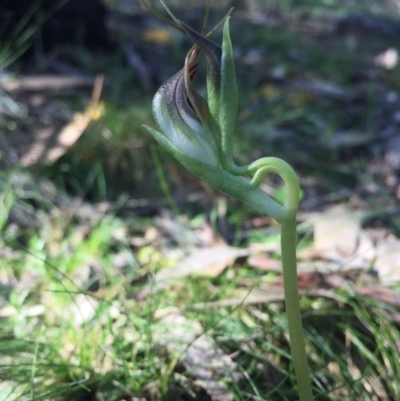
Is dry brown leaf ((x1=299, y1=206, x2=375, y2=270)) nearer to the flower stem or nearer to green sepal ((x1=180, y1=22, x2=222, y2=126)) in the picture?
the flower stem

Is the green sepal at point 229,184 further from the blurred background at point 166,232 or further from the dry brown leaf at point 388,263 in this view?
the dry brown leaf at point 388,263

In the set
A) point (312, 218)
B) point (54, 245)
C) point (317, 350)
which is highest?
point (312, 218)

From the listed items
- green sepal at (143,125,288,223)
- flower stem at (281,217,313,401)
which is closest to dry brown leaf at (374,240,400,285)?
flower stem at (281,217,313,401)

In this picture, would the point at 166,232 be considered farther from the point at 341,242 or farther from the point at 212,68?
the point at 212,68

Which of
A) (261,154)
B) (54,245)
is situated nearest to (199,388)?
(54,245)

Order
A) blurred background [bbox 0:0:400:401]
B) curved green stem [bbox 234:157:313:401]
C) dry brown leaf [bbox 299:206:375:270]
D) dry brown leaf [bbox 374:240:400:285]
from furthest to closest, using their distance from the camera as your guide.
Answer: dry brown leaf [bbox 299:206:375:270]
dry brown leaf [bbox 374:240:400:285]
blurred background [bbox 0:0:400:401]
curved green stem [bbox 234:157:313:401]

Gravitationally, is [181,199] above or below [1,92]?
below

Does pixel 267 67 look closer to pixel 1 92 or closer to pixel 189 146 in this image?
pixel 1 92
